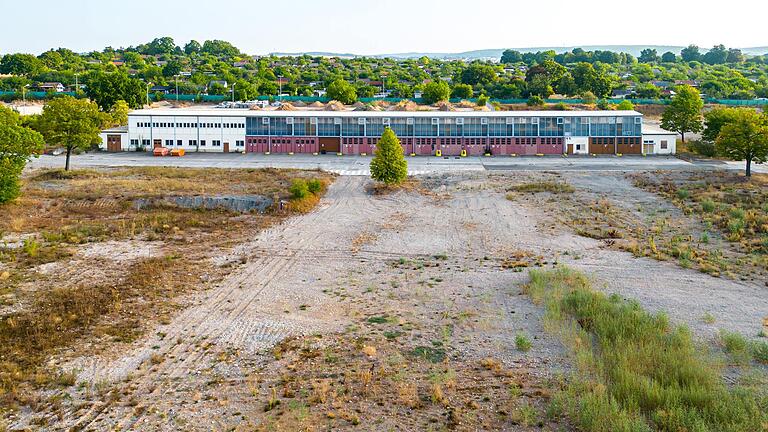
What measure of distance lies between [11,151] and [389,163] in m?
25.1

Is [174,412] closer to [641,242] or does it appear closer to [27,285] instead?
[27,285]

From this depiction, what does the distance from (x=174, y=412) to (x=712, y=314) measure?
59.4ft

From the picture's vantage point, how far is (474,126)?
76625mm

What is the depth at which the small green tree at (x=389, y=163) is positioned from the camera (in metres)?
53.3

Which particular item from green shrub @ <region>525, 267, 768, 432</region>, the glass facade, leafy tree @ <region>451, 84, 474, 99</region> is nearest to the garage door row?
the glass facade

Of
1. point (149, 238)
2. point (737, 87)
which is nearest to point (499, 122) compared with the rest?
point (149, 238)

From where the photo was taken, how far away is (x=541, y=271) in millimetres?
30406

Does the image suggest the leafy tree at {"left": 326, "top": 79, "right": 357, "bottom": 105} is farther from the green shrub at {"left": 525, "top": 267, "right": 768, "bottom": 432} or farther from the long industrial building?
the green shrub at {"left": 525, "top": 267, "right": 768, "bottom": 432}

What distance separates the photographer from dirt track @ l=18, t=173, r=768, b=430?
18.8 metres

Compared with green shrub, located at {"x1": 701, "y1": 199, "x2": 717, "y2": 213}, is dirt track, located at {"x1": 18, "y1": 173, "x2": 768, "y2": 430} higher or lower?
lower

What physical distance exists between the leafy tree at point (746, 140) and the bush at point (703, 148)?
15393mm

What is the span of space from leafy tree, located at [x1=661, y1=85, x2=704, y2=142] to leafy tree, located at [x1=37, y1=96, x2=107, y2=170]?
207 feet

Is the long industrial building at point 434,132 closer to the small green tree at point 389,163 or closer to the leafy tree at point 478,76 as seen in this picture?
the small green tree at point 389,163

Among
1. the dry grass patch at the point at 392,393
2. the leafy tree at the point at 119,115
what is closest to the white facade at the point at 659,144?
the dry grass patch at the point at 392,393
